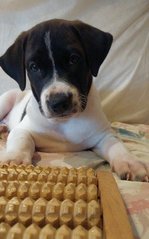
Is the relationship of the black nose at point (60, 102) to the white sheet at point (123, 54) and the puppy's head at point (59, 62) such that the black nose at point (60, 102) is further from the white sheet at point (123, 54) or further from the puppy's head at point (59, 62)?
the white sheet at point (123, 54)

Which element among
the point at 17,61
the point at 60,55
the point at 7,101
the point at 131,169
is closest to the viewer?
the point at 131,169

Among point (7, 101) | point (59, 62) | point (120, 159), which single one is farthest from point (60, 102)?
point (7, 101)

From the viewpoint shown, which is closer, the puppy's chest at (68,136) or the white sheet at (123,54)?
the puppy's chest at (68,136)

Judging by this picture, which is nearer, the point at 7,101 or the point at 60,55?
the point at 60,55

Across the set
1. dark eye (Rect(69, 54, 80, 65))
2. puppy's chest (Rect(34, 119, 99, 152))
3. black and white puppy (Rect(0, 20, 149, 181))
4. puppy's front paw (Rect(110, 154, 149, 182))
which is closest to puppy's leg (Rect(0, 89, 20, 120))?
black and white puppy (Rect(0, 20, 149, 181))

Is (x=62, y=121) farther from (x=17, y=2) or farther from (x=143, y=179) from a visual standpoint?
(x=17, y=2)

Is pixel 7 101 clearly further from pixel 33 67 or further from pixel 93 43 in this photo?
pixel 93 43

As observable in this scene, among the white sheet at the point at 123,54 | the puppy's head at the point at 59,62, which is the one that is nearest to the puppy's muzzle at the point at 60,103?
the puppy's head at the point at 59,62
